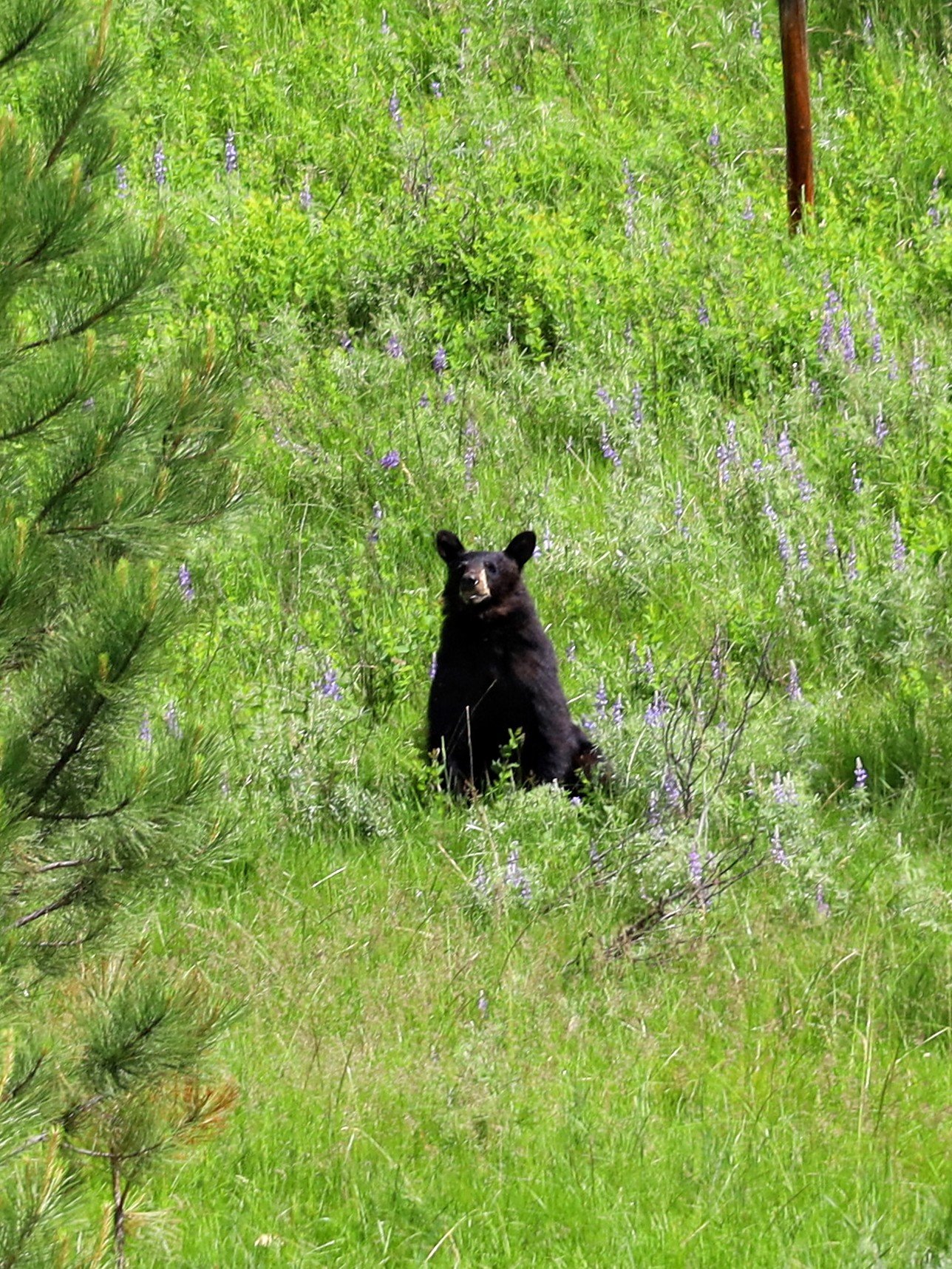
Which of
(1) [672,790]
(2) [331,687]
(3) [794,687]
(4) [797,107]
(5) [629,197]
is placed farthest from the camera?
(5) [629,197]

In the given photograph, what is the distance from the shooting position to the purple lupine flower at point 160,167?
10.3 m

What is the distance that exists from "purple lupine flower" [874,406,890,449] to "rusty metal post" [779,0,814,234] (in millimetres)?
2359

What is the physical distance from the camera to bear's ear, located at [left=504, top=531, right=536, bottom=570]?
7250 millimetres

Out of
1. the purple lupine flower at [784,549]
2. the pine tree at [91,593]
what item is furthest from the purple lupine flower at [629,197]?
the pine tree at [91,593]

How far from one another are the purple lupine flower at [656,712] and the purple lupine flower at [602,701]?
19 cm

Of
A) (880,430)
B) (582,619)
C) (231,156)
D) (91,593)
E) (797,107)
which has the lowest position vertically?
(582,619)

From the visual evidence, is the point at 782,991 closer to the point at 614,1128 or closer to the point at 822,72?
the point at 614,1128

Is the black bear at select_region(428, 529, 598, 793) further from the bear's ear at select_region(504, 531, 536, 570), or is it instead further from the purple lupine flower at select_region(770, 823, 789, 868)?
the purple lupine flower at select_region(770, 823, 789, 868)

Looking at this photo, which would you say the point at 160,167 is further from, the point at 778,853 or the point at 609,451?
the point at 778,853

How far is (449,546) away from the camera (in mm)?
7355

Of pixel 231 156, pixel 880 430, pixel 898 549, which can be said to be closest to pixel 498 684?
pixel 898 549

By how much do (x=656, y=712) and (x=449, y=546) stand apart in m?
1.35

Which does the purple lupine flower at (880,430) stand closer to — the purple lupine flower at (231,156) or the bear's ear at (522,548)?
the bear's ear at (522,548)

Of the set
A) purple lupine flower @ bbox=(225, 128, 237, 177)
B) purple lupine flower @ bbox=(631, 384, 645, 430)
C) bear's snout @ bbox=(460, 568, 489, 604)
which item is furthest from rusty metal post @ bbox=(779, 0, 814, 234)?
bear's snout @ bbox=(460, 568, 489, 604)
